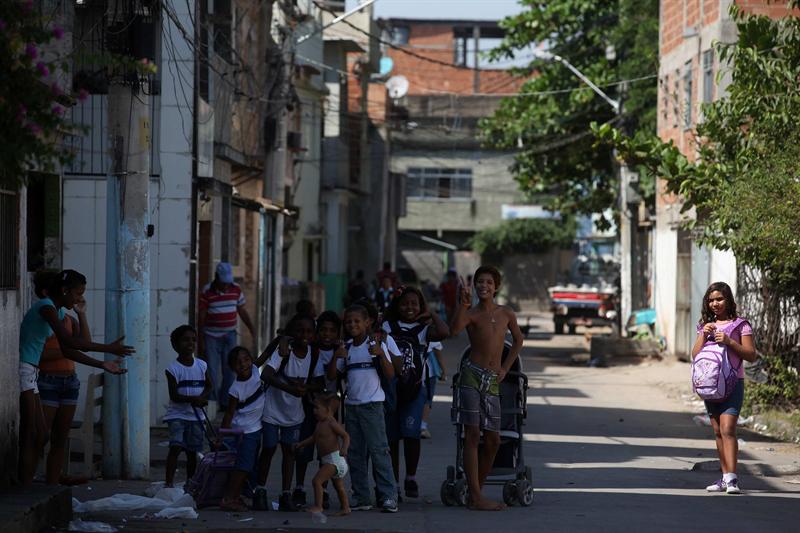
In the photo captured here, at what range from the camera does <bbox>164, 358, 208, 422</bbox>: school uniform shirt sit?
11844mm

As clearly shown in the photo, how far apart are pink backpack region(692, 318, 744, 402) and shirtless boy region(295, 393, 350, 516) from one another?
323cm

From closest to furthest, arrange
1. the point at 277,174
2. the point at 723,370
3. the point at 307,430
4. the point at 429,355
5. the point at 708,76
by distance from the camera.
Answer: the point at 307,430 < the point at 723,370 < the point at 429,355 < the point at 277,174 < the point at 708,76

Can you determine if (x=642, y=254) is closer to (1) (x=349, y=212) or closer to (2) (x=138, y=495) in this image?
(1) (x=349, y=212)

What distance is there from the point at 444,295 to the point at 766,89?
19.6 m

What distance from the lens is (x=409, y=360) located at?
11.4 metres

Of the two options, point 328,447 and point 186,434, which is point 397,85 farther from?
point 328,447

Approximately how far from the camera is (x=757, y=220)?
16.0 metres

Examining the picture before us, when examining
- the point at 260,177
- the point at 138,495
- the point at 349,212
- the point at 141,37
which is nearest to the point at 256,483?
the point at 138,495

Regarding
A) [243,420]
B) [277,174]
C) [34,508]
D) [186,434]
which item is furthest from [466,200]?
[34,508]

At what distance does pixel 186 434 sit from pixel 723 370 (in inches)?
180

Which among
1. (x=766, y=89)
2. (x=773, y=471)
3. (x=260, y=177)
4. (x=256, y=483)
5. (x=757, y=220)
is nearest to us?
(x=256, y=483)

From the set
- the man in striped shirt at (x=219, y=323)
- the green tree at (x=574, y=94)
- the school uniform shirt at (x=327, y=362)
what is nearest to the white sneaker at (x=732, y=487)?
the school uniform shirt at (x=327, y=362)

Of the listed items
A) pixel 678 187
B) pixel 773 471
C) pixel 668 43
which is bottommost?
pixel 773 471

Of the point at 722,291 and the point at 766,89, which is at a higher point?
the point at 766,89
